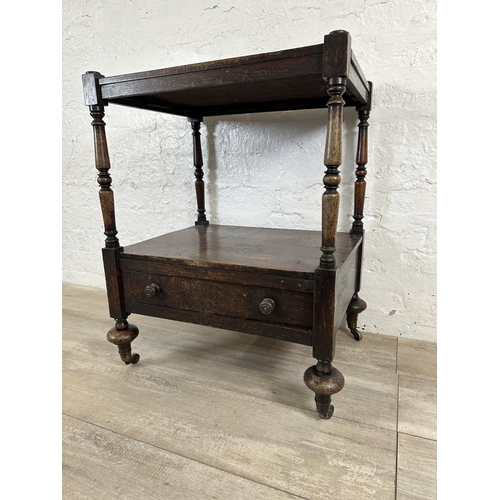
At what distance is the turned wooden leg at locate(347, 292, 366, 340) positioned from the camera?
4.45ft

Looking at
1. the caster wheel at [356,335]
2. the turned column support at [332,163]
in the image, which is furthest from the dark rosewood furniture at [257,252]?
the caster wheel at [356,335]

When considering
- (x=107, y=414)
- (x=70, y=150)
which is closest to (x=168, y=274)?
(x=107, y=414)

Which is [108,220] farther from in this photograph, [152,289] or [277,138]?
[277,138]

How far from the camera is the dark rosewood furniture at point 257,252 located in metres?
0.82

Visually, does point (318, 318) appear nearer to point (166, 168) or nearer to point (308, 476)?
point (308, 476)

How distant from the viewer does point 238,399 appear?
1.05 meters

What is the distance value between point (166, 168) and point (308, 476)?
1.45m

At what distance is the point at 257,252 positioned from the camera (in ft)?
3.59

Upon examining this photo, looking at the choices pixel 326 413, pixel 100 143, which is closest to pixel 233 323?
pixel 326 413

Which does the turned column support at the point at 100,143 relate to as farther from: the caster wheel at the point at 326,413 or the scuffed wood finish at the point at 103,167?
the caster wheel at the point at 326,413

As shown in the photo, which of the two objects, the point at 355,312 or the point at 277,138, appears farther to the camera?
the point at 277,138

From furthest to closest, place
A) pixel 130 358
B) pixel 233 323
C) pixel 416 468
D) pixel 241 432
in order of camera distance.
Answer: pixel 130 358 < pixel 233 323 < pixel 241 432 < pixel 416 468

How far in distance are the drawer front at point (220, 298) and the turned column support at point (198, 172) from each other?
0.56 metres

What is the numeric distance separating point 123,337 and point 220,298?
424 millimetres
